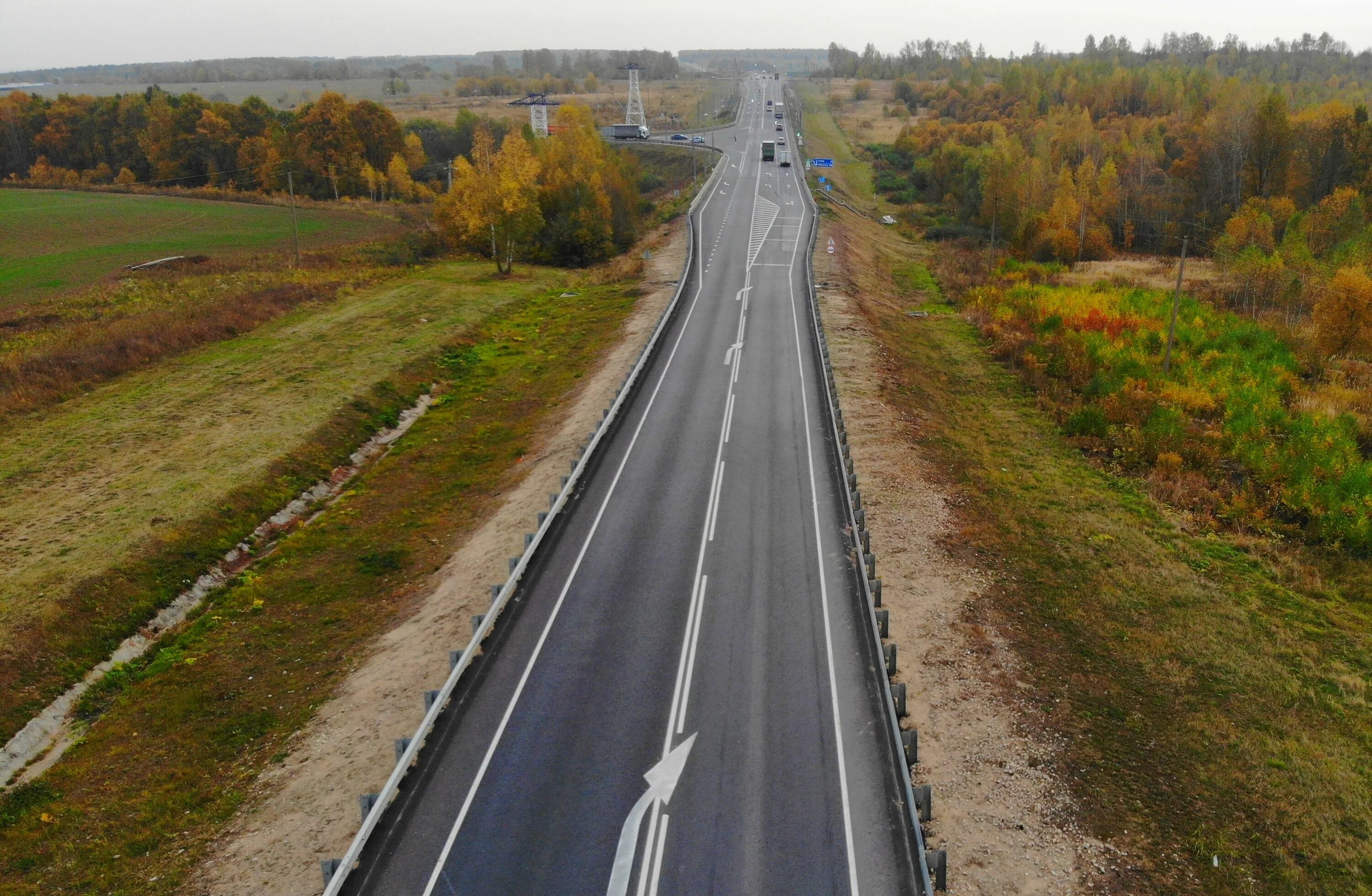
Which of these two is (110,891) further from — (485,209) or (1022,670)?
(485,209)

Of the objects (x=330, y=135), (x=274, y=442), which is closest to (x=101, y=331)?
(x=274, y=442)

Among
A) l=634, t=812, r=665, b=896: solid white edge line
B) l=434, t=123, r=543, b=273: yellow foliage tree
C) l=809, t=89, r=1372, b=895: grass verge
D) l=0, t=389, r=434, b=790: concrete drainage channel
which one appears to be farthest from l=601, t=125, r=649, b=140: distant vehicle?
l=634, t=812, r=665, b=896: solid white edge line

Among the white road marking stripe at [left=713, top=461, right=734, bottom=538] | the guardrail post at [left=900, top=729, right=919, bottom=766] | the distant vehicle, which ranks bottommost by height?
the guardrail post at [left=900, top=729, right=919, bottom=766]

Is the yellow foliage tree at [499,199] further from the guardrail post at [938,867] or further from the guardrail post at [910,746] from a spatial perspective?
the guardrail post at [938,867]

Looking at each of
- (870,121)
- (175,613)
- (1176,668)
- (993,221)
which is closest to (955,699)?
(1176,668)

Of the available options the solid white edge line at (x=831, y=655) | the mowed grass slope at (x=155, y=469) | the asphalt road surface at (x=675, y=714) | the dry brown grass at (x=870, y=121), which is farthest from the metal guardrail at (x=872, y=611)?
the dry brown grass at (x=870, y=121)

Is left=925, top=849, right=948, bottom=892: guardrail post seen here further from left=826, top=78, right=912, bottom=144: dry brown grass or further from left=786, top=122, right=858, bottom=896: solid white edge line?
left=826, top=78, right=912, bottom=144: dry brown grass

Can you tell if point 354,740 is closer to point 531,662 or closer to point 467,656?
point 467,656
